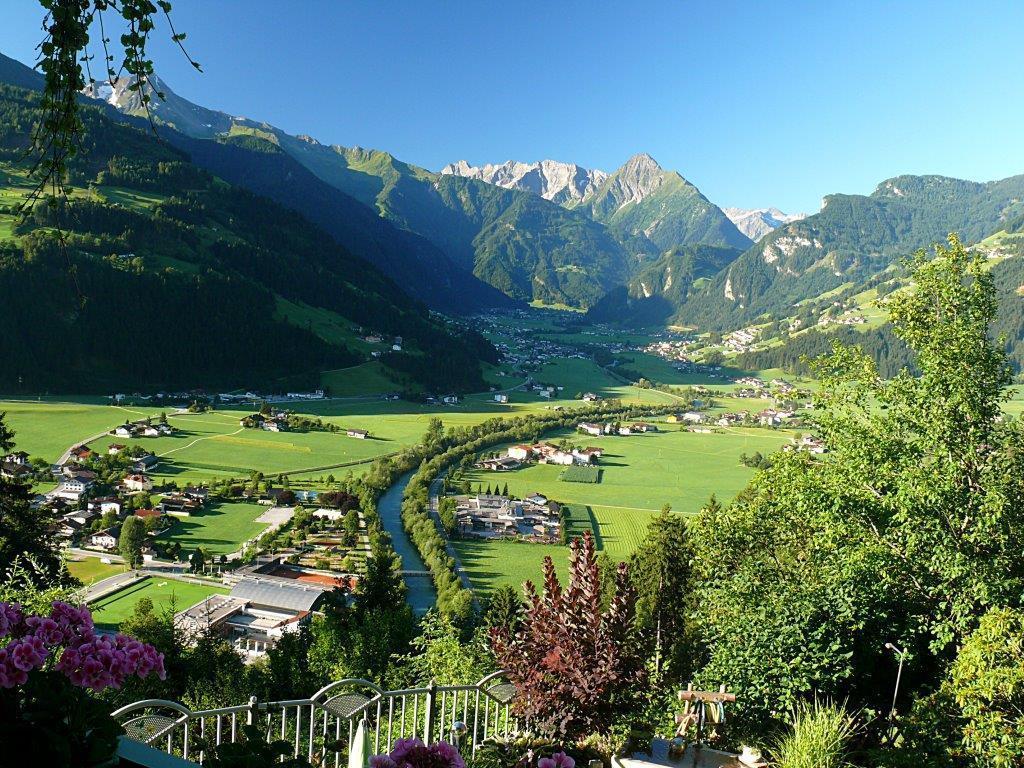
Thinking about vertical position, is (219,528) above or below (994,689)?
below

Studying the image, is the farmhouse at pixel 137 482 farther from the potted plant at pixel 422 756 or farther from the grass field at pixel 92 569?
the potted plant at pixel 422 756

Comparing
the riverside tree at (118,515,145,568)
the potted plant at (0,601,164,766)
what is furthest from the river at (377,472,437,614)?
the potted plant at (0,601,164,766)

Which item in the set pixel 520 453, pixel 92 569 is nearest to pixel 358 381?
pixel 520 453

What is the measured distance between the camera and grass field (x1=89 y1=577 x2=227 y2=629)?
27.5 m

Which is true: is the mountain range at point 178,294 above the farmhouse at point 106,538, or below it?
above

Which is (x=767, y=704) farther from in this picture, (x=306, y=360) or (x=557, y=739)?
(x=306, y=360)

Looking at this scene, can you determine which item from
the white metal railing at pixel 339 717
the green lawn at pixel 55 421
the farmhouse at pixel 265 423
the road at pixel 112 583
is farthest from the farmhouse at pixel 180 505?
the white metal railing at pixel 339 717

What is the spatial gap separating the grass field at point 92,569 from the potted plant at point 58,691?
117ft

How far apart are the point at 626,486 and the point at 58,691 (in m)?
61.3

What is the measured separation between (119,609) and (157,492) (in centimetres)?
2050

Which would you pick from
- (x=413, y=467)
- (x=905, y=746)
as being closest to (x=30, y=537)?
(x=905, y=746)

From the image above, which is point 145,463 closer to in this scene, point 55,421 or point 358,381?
point 55,421

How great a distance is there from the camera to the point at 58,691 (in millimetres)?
2234

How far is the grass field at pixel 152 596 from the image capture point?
27484mm
